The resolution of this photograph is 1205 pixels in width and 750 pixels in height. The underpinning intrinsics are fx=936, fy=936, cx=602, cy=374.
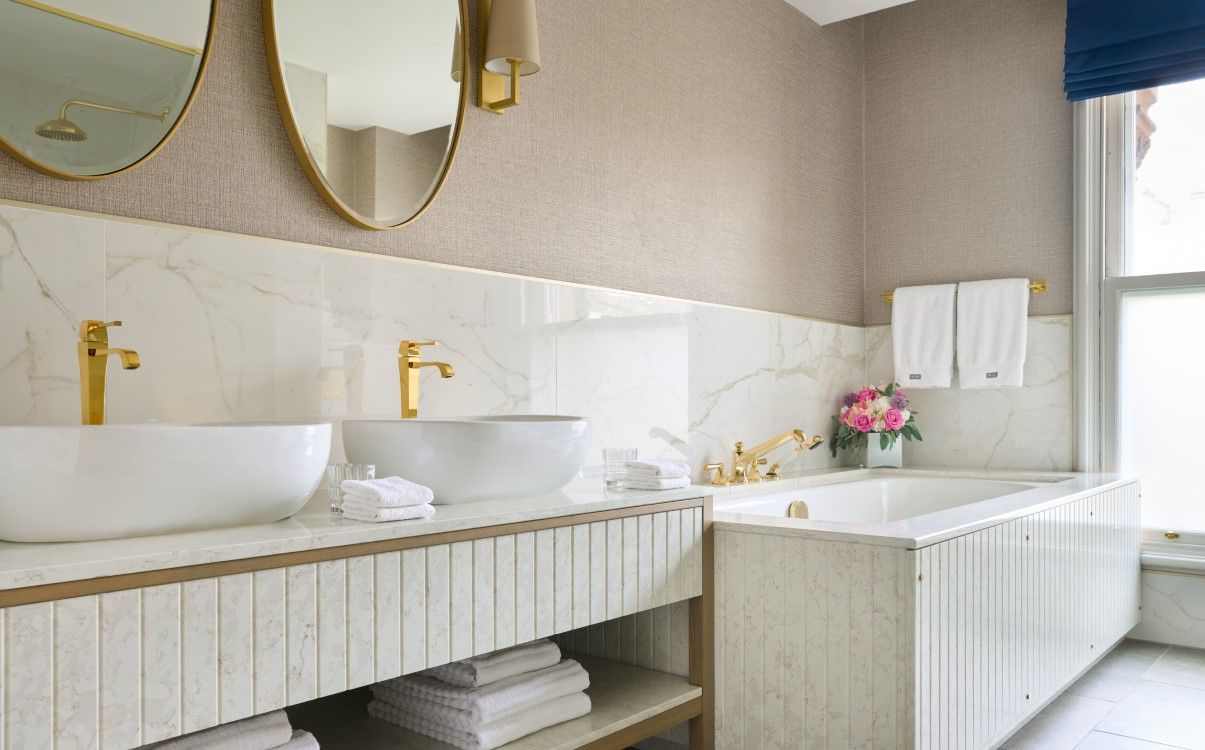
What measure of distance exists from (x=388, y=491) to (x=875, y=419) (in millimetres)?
2585

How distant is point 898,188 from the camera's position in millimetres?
3992

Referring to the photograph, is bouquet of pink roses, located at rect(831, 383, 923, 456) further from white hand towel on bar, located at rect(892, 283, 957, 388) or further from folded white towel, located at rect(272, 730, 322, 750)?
folded white towel, located at rect(272, 730, 322, 750)

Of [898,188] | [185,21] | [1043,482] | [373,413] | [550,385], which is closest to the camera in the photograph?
[185,21]

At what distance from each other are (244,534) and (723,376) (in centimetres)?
204

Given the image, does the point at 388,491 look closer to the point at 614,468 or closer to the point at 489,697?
the point at 489,697

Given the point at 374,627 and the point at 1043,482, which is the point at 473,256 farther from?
the point at 1043,482

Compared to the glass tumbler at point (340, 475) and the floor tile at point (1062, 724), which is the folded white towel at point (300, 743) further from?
the floor tile at point (1062, 724)

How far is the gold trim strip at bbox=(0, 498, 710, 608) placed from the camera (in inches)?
43.0

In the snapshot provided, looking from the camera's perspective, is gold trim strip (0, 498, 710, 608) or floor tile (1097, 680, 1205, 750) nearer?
gold trim strip (0, 498, 710, 608)

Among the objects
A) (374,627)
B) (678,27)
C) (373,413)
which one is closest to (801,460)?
(678,27)

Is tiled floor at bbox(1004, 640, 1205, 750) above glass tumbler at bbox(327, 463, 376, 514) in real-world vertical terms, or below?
below

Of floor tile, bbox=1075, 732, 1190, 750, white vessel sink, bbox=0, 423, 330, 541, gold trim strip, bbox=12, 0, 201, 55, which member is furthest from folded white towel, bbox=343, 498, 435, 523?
floor tile, bbox=1075, 732, 1190, 750

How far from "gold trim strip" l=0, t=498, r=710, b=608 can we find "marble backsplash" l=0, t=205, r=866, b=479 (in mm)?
526

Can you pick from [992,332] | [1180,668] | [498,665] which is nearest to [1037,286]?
[992,332]
